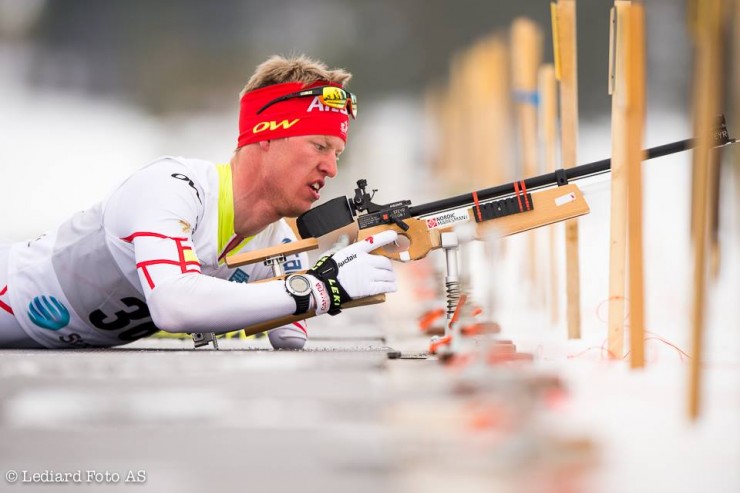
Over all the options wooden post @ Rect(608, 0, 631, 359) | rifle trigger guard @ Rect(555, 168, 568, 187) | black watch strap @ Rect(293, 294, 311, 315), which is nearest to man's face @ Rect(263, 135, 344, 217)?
black watch strap @ Rect(293, 294, 311, 315)

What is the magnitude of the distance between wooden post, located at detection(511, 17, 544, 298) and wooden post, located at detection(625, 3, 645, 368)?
2.19 meters

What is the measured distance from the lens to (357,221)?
2486mm

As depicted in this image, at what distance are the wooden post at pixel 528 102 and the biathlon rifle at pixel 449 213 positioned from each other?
1.52m

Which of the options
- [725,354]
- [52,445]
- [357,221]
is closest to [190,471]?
[52,445]

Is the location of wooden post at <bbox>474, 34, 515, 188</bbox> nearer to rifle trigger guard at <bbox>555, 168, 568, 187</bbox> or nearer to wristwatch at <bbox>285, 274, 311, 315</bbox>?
rifle trigger guard at <bbox>555, 168, 568, 187</bbox>

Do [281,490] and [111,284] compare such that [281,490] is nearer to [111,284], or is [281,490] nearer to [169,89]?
[111,284]

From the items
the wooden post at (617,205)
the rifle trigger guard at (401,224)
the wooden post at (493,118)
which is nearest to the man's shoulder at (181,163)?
the rifle trigger guard at (401,224)

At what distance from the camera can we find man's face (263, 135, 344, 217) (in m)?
2.50

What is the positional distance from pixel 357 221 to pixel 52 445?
128 cm

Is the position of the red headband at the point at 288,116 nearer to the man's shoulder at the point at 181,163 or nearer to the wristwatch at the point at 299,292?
the man's shoulder at the point at 181,163

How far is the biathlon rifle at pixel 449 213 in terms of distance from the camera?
246 cm

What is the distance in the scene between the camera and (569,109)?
2.90 m

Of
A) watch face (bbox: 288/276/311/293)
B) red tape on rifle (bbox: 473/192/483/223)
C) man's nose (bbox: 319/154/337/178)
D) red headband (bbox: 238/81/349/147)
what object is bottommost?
watch face (bbox: 288/276/311/293)

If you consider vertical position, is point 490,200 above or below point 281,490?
above
